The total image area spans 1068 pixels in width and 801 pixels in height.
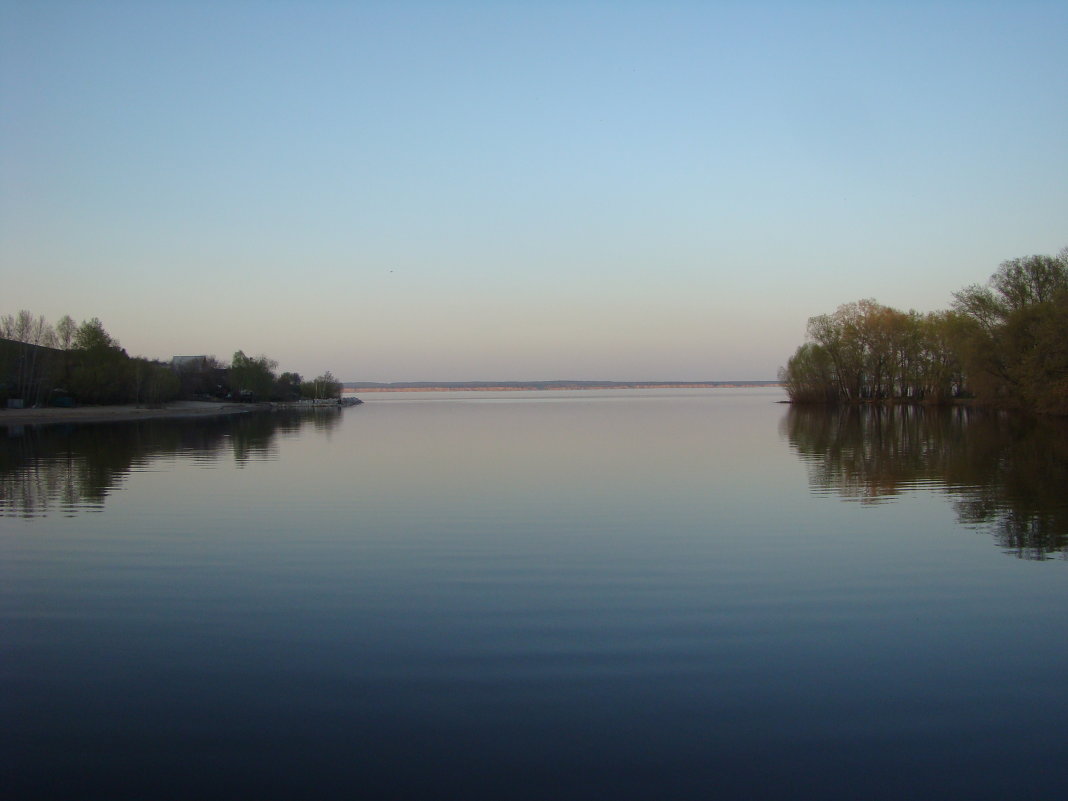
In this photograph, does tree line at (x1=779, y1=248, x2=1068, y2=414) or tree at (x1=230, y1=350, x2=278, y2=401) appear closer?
tree line at (x1=779, y1=248, x2=1068, y2=414)

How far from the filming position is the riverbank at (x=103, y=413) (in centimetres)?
6324

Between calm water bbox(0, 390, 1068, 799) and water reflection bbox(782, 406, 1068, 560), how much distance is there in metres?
0.19

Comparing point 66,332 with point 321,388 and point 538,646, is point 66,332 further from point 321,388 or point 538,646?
point 538,646

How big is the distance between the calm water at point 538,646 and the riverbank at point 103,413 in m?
53.7

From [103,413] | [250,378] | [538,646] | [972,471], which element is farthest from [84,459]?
[250,378]

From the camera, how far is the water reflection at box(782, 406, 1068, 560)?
13.3 meters

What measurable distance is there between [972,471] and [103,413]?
239 ft

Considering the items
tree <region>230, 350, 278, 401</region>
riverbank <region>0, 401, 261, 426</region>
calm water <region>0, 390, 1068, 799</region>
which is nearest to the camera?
calm water <region>0, 390, 1068, 799</region>

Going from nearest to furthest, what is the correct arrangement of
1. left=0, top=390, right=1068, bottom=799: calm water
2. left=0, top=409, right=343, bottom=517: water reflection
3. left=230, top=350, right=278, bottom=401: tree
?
left=0, top=390, right=1068, bottom=799: calm water, left=0, top=409, right=343, bottom=517: water reflection, left=230, top=350, right=278, bottom=401: tree

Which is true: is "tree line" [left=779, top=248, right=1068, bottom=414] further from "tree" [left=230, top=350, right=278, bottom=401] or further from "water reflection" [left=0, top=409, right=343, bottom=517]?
"tree" [left=230, top=350, right=278, bottom=401]

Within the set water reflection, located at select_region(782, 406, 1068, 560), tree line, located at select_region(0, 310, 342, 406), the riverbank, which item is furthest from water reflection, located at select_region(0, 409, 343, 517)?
tree line, located at select_region(0, 310, 342, 406)

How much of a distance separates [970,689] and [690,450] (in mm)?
22710

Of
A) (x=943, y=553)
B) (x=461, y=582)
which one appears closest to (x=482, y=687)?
(x=461, y=582)

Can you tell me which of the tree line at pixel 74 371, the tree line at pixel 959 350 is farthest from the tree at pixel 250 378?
the tree line at pixel 959 350
